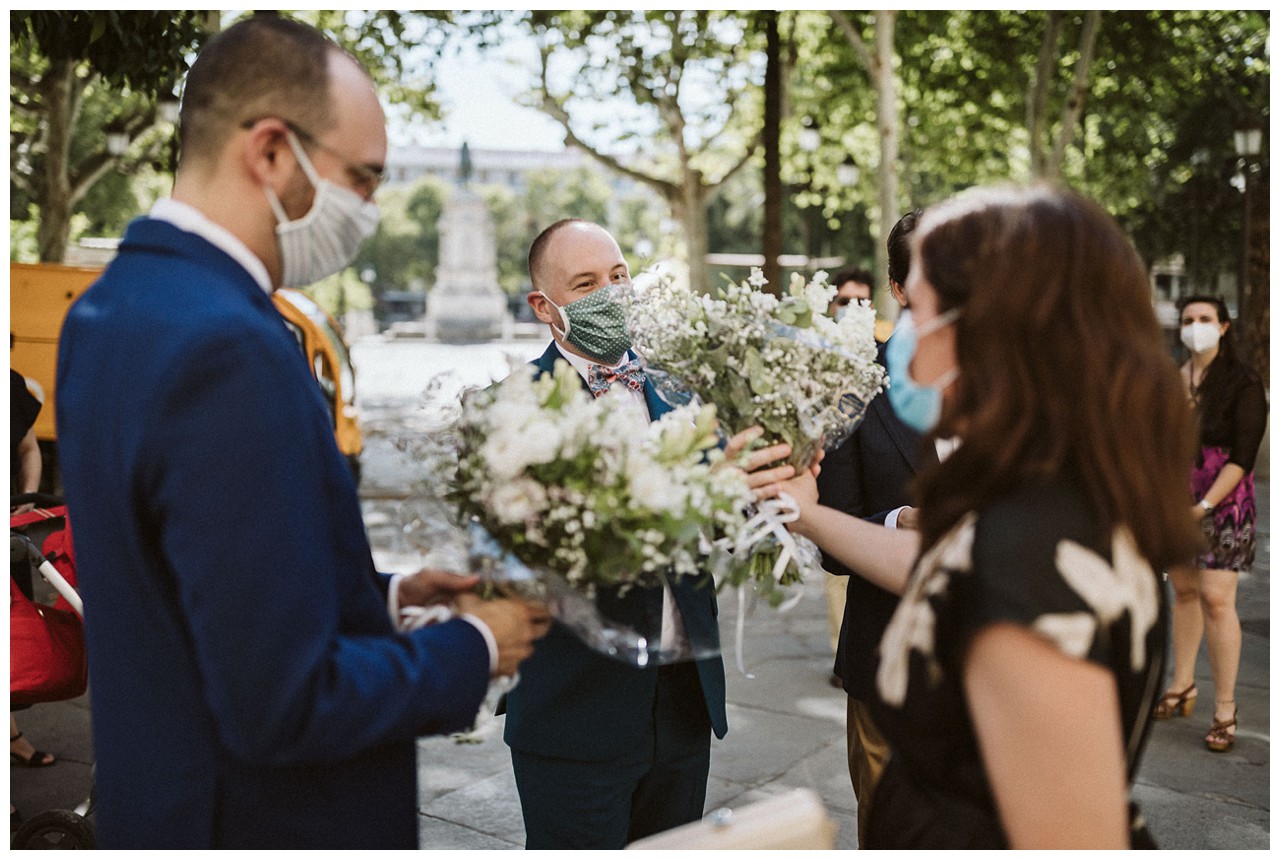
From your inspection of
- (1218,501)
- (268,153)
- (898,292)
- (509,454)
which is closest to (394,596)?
(509,454)

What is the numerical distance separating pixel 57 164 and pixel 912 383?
20.7 metres

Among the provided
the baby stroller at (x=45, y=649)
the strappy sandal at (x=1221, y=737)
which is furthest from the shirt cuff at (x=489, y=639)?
the strappy sandal at (x=1221, y=737)

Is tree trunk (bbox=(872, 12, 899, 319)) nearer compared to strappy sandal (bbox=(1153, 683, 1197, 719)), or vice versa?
strappy sandal (bbox=(1153, 683, 1197, 719))

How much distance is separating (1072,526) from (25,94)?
22884 millimetres

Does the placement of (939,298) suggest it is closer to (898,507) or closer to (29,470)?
(898,507)

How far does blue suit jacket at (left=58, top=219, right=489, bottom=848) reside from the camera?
64.8 inches

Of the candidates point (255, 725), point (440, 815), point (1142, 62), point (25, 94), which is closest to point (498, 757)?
point (440, 815)

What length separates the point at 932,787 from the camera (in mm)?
1770

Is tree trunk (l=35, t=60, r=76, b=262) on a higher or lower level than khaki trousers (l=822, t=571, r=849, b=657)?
higher

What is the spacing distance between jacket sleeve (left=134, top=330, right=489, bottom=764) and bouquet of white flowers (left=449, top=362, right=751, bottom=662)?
0.34m

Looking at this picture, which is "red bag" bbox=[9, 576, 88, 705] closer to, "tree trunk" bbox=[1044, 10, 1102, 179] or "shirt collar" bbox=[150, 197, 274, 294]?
"shirt collar" bbox=[150, 197, 274, 294]

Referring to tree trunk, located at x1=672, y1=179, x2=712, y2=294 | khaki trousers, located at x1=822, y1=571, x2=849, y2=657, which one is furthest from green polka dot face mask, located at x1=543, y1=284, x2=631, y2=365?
tree trunk, located at x1=672, y1=179, x2=712, y2=294

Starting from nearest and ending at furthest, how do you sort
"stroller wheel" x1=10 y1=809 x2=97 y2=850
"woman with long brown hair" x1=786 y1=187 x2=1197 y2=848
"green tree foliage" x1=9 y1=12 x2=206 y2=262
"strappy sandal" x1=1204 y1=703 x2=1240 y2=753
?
"woman with long brown hair" x1=786 y1=187 x2=1197 y2=848 < "stroller wheel" x1=10 y1=809 x2=97 y2=850 < "strappy sandal" x1=1204 y1=703 x2=1240 y2=753 < "green tree foliage" x1=9 y1=12 x2=206 y2=262

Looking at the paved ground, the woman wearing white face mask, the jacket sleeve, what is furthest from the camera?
the woman wearing white face mask
